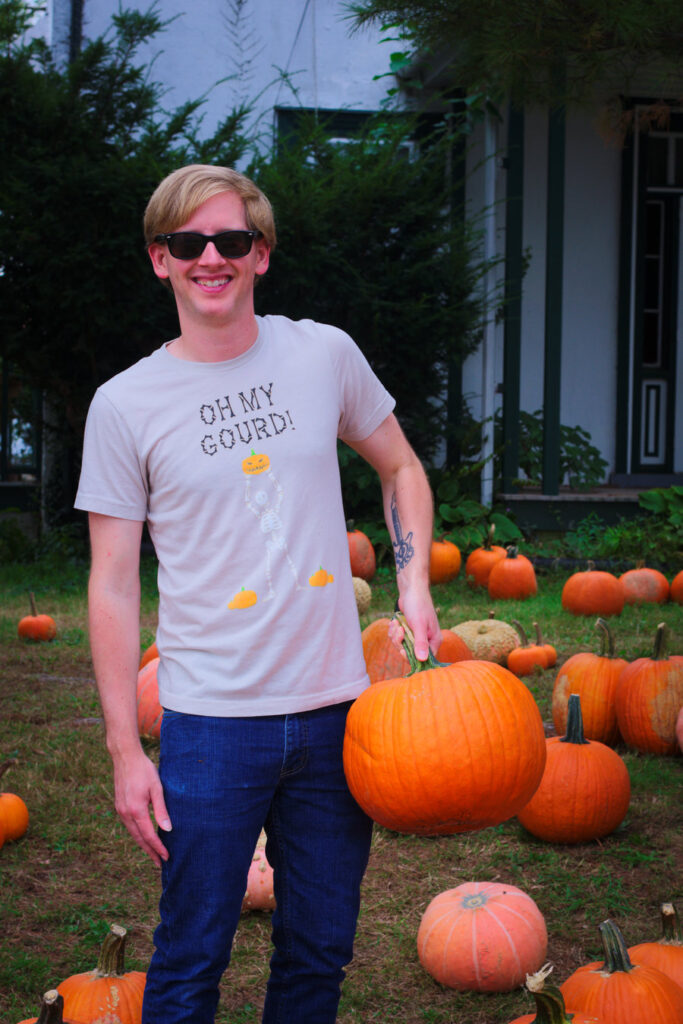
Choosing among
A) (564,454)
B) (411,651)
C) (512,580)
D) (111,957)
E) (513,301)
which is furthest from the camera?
(564,454)

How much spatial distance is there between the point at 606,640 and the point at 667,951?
210 centimetres

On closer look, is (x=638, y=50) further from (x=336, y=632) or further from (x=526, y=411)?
(x=526, y=411)

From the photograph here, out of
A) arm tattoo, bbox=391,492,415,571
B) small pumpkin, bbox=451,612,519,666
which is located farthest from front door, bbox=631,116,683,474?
arm tattoo, bbox=391,492,415,571

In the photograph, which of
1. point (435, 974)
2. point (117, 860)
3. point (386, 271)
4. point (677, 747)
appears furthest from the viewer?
point (386, 271)

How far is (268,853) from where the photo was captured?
1.93 metres

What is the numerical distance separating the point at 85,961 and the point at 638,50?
323 centimetres

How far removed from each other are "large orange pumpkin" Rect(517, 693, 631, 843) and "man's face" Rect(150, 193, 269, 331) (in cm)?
200

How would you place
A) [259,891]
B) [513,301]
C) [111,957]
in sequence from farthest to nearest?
1. [513,301]
2. [259,891]
3. [111,957]

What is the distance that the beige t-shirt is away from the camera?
1793mm

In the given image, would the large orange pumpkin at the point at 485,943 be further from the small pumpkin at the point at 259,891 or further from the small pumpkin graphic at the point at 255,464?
the small pumpkin graphic at the point at 255,464

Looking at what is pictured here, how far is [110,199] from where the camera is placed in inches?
306

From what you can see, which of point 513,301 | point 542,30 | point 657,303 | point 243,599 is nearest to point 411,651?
point 243,599

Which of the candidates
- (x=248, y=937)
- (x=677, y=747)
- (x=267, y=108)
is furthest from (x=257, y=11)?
(x=248, y=937)

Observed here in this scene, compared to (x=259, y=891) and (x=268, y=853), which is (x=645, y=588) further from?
(x=268, y=853)
